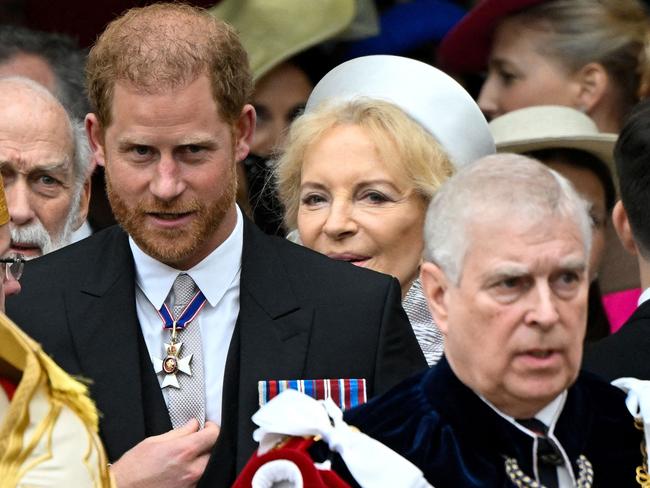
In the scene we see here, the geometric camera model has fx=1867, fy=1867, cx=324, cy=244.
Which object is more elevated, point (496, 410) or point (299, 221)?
point (299, 221)

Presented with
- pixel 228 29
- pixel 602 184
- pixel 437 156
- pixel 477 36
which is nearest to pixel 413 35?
pixel 477 36

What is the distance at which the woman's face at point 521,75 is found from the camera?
6793mm

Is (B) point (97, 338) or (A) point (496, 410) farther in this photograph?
(B) point (97, 338)

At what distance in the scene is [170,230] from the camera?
4793 mm

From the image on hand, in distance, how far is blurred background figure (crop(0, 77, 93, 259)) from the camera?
572 cm

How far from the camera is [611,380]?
4695 mm

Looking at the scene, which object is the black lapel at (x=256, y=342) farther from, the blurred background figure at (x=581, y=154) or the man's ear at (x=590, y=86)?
the man's ear at (x=590, y=86)

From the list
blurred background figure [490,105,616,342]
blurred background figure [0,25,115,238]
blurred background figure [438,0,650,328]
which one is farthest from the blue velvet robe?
blurred background figure [0,25,115,238]

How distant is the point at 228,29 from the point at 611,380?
1383 mm

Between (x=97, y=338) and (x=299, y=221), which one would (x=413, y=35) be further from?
(x=97, y=338)

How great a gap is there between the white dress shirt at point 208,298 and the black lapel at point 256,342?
5 centimetres

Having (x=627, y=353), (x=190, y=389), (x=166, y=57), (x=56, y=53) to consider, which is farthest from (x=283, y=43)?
(x=627, y=353)

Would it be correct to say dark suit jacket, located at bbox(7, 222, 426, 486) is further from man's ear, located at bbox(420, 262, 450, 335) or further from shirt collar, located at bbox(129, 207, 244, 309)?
man's ear, located at bbox(420, 262, 450, 335)

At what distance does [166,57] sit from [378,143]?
37.8 inches
